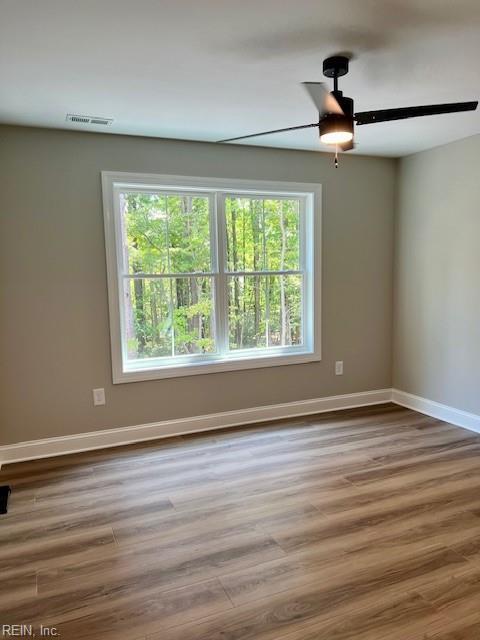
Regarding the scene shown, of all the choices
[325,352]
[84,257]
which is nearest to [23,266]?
[84,257]

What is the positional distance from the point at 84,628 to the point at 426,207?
4093mm

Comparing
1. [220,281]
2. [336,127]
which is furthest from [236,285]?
[336,127]

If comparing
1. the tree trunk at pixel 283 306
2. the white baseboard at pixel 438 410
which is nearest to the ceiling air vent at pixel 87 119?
the tree trunk at pixel 283 306

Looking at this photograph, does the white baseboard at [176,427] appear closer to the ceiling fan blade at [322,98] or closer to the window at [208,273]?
the window at [208,273]

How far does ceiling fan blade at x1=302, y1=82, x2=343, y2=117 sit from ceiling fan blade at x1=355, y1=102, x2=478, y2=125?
0.41ft

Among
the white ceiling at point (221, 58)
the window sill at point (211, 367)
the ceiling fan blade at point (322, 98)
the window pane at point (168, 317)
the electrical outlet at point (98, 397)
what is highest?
the white ceiling at point (221, 58)

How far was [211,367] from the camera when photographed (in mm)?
3947

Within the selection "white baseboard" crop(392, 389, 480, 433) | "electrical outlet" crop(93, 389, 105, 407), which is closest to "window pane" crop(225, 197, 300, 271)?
"electrical outlet" crop(93, 389, 105, 407)

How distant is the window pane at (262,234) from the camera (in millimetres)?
4043

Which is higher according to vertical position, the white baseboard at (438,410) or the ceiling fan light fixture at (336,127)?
the ceiling fan light fixture at (336,127)

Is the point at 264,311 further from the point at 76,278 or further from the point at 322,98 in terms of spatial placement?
the point at 322,98

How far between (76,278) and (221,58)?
1.97 meters

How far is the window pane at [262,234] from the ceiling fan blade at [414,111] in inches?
75.9

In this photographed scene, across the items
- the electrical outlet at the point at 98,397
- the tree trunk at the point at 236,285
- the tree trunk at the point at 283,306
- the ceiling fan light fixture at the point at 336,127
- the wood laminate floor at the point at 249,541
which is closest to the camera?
the wood laminate floor at the point at 249,541
